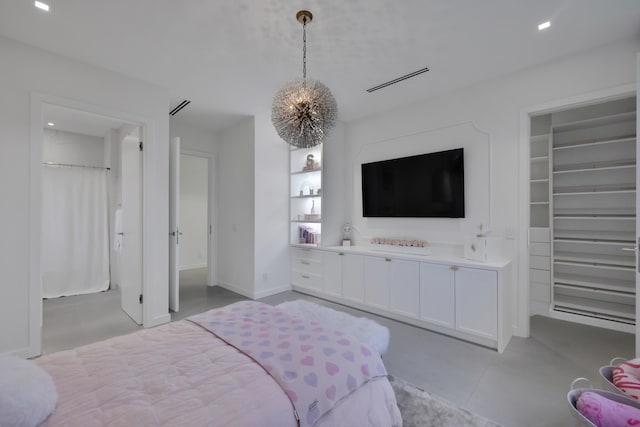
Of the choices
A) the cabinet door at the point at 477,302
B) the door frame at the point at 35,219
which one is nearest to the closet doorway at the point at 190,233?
the door frame at the point at 35,219

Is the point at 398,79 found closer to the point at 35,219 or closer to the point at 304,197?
the point at 304,197

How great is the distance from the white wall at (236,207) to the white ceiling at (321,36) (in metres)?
1.24

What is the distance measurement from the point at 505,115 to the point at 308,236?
9.47 ft

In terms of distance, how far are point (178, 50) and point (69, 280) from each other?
4.00m

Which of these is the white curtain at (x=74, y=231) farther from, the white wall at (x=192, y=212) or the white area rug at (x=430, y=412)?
the white area rug at (x=430, y=412)

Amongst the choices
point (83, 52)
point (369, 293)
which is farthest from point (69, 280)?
point (369, 293)

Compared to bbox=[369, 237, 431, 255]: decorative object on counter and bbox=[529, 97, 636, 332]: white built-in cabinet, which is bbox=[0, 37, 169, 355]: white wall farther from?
bbox=[529, 97, 636, 332]: white built-in cabinet

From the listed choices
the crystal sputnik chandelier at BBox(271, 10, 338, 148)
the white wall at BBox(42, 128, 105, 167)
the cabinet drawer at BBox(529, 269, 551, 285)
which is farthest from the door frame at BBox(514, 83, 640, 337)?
the white wall at BBox(42, 128, 105, 167)

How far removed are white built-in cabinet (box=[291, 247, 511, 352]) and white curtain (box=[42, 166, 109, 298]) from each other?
3.54 metres

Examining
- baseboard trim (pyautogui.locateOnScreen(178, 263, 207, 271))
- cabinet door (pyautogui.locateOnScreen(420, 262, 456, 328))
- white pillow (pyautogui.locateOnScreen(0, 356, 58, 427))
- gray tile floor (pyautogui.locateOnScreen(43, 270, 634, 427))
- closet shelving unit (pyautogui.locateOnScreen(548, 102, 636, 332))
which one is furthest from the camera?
baseboard trim (pyautogui.locateOnScreen(178, 263, 207, 271))

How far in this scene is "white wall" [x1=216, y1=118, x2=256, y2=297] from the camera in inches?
159

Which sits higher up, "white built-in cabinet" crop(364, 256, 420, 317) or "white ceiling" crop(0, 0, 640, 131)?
"white ceiling" crop(0, 0, 640, 131)

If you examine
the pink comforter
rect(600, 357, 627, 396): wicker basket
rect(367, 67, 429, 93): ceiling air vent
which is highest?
rect(367, 67, 429, 93): ceiling air vent

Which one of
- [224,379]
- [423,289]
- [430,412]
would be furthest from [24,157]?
[423,289]
